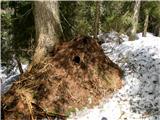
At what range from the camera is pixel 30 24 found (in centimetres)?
1171

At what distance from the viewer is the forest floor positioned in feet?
18.4

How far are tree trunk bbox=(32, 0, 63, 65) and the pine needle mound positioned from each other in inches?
13.8

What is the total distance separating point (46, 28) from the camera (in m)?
7.23

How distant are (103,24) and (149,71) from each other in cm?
768

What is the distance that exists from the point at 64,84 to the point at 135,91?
134cm

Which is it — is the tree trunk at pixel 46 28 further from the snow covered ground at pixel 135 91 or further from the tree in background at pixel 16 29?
the tree in background at pixel 16 29

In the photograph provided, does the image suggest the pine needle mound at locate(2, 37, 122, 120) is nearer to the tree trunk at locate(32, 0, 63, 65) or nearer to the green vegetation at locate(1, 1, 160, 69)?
the tree trunk at locate(32, 0, 63, 65)

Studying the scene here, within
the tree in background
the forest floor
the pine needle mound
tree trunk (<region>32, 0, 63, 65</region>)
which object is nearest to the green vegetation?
the tree in background

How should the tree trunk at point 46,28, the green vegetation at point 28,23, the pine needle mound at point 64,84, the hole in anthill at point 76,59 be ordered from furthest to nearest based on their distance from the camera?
1. the green vegetation at point 28,23
2. the tree trunk at point 46,28
3. the hole in anthill at point 76,59
4. the pine needle mound at point 64,84

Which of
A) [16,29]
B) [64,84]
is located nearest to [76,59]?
[64,84]

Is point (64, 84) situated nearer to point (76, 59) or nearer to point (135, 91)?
point (76, 59)

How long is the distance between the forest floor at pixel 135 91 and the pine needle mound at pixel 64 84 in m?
0.21

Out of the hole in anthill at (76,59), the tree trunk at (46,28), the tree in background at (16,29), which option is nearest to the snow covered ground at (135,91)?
the hole in anthill at (76,59)

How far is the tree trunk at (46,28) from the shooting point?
281 inches
